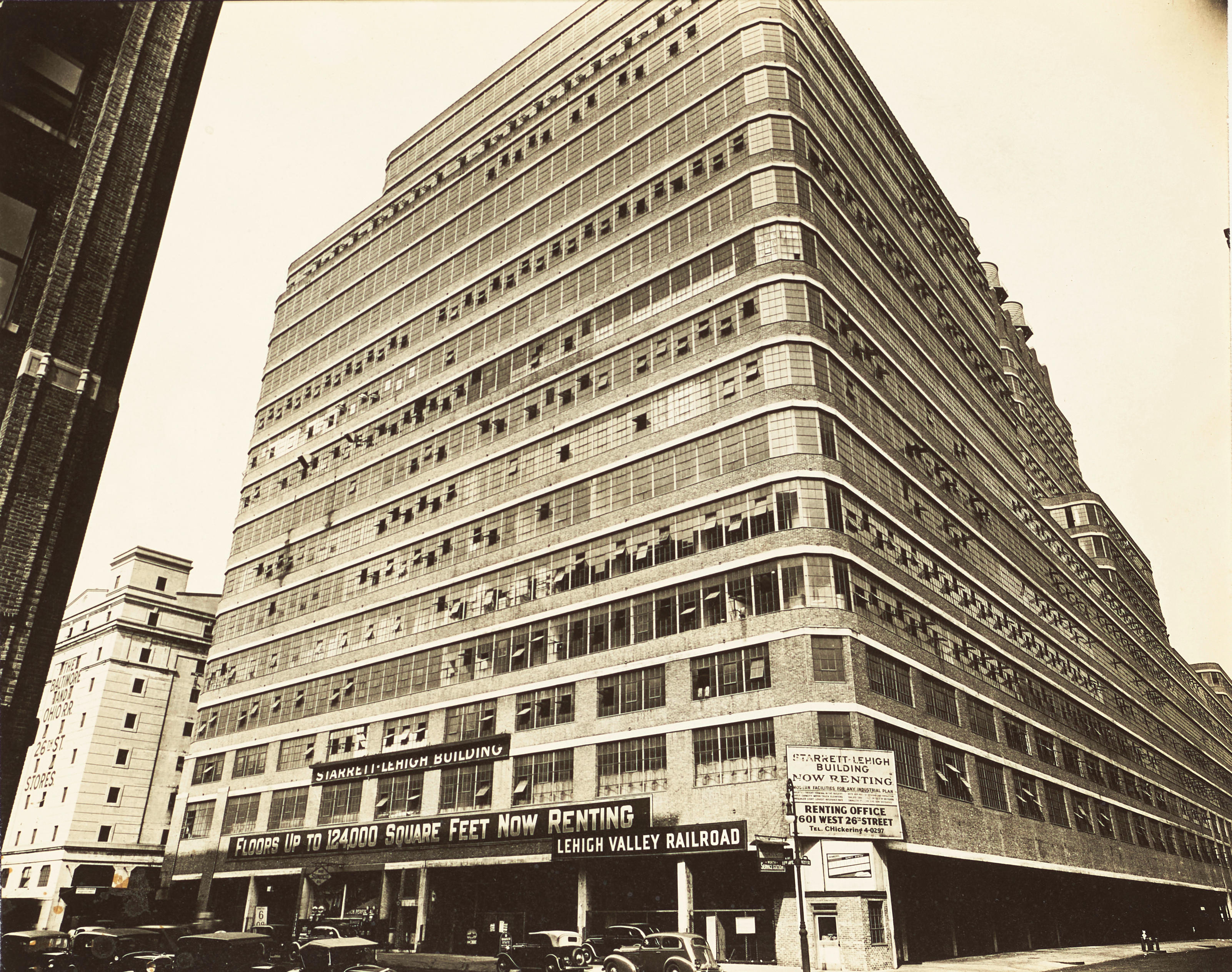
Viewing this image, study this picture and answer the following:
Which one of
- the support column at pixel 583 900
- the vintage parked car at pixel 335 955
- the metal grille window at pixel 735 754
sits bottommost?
the vintage parked car at pixel 335 955

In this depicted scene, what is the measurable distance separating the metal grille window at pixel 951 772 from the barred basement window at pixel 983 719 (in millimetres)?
3291

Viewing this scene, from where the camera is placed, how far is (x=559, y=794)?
1633 inches

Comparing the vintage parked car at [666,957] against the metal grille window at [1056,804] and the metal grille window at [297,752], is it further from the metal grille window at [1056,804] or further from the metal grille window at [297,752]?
the metal grille window at [297,752]

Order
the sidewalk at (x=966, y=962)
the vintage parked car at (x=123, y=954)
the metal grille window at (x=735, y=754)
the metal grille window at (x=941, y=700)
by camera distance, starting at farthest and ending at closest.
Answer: the metal grille window at (x=941, y=700) → the metal grille window at (x=735, y=754) → the sidewalk at (x=966, y=962) → the vintage parked car at (x=123, y=954)

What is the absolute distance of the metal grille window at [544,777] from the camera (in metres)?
41.5

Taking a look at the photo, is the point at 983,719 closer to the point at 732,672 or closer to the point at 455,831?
the point at 732,672

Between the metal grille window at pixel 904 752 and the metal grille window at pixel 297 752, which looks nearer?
the metal grille window at pixel 904 752

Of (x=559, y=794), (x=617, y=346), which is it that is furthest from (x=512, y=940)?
(x=617, y=346)

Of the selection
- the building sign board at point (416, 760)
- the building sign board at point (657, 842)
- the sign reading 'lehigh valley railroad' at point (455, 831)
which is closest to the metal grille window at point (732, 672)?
the building sign board at point (657, 842)

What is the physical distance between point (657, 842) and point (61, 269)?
29257 mm

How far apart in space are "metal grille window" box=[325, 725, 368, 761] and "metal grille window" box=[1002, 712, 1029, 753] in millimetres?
36155

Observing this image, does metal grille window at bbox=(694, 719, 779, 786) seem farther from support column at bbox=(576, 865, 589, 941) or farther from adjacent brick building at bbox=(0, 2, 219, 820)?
adjacent brick building at bbox=(0, 2, 219, 820)

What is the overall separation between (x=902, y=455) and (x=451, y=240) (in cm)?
3610

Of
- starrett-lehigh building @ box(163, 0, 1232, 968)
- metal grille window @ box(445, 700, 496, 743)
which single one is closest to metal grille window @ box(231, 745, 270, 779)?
starrett-lehigh building @ box(163, 0, 1232, 968)
